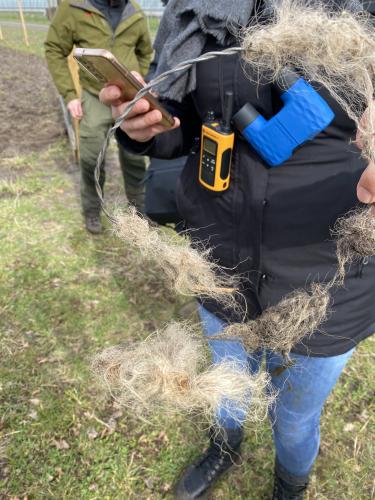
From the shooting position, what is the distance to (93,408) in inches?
79.8

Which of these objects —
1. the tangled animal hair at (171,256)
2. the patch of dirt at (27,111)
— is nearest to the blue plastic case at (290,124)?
the tangled animal hair at (171,256)

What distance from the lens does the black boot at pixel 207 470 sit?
1.68 metres

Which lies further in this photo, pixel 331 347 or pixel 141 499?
pixel 141 499

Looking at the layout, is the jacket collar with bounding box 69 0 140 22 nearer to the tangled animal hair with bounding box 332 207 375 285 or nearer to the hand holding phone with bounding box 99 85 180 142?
the hand holding phone with bounding box 99 85 180 142

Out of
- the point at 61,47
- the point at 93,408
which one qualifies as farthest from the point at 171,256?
the point at 61,47

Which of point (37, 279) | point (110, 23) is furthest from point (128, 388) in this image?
point (110, 23)

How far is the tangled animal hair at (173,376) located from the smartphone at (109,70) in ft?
1.86

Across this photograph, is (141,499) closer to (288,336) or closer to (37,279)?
(288,336)

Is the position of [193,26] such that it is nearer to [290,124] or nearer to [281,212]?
[290,124]

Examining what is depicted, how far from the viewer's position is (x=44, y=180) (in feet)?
13.8

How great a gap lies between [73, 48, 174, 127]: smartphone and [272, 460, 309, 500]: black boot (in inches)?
53.6

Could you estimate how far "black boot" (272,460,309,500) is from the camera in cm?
150

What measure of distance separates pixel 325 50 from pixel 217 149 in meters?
0.34

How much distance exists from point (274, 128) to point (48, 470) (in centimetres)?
174
